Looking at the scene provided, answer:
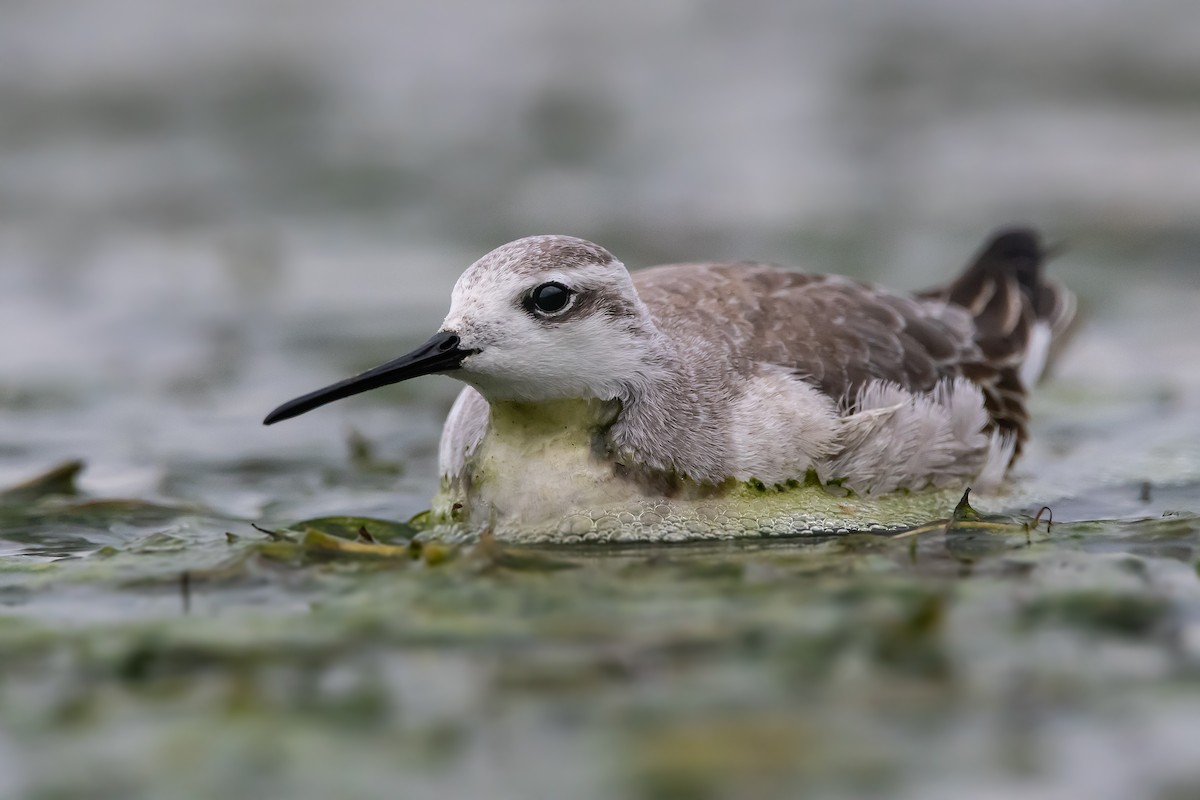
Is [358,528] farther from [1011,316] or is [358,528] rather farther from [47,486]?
[1011,316]

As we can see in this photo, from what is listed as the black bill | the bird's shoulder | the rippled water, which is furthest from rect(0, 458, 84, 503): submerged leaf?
the bird's shoulder

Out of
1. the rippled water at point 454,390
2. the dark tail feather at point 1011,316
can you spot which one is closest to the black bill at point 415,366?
the rippled water at point 454,390

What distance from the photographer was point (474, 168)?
13.9 metres

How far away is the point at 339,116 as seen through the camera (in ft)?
48.5

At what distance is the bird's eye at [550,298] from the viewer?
241 inches

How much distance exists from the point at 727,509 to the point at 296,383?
4038mm

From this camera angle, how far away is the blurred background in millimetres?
10250

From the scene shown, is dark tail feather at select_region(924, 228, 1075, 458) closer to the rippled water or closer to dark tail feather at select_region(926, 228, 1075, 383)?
dark tail feather at select_region(926, 228, 1075, 383)

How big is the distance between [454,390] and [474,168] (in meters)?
4.55

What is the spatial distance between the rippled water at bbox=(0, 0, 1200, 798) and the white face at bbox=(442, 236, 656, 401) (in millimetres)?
690

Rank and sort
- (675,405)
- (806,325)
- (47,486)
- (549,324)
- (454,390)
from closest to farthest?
(549,324) < (675,405) < (806,325) < (47,486) < (454,390)

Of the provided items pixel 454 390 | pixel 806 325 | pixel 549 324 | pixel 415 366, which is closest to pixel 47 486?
pixel 415 366

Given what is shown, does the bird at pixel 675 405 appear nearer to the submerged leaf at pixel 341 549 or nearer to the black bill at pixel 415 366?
the black bill at pixel 415 366

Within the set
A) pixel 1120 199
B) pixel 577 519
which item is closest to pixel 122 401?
pixel 577 519
